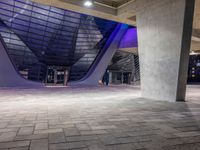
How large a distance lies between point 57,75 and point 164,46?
57.5 feet

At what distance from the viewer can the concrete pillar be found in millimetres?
8531

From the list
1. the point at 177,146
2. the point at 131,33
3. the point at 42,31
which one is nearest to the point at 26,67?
the point at 42,31

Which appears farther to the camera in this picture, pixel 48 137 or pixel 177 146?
pixel 48 137

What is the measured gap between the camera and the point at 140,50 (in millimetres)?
11148

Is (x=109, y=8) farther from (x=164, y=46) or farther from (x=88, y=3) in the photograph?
(x=164, y=46)

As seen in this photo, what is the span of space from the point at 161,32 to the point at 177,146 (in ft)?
24.8

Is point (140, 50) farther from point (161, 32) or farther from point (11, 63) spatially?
point (11, 63)

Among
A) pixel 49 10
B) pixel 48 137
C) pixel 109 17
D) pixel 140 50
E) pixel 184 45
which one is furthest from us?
pixel 49 10

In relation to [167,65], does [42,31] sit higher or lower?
higher

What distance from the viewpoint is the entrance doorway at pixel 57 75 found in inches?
933

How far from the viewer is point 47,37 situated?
2130 cm

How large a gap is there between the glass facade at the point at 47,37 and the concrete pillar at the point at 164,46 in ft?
41.1

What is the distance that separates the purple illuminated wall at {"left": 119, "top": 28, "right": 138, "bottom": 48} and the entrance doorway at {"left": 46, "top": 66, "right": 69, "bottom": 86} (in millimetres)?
8563

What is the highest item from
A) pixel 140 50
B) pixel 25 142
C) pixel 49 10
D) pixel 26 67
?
pixel 49 10
